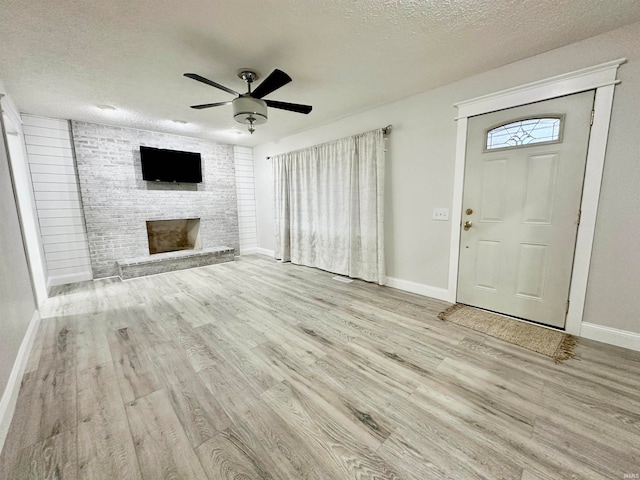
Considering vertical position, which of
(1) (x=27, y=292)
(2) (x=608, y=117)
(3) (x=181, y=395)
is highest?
(2) (x=608, y=117)

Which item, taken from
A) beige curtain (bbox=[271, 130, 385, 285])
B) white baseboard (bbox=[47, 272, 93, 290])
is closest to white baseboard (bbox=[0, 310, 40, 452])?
white baseboard (bbox=[47, 272, 93, 290])

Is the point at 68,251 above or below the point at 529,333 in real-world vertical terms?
above

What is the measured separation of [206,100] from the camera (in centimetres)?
318

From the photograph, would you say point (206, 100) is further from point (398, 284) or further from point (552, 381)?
point (552, 381)

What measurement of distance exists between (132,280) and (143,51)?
11.3ft

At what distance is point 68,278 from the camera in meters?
4.02

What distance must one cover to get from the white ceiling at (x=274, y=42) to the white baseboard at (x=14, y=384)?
2472mm

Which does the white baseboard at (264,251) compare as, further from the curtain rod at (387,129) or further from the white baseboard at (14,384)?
the white baseboard at (14,384)

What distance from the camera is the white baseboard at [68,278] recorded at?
12.7 feet

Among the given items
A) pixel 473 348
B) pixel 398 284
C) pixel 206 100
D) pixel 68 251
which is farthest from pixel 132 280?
pixel 473 348

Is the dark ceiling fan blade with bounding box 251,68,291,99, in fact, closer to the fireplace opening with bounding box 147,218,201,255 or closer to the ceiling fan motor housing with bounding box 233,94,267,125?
the ceiling fan motor housing with bounding box 233,94,267,125

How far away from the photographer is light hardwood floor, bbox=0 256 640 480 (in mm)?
1190

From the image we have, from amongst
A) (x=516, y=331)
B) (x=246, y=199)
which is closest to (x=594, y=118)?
(x=516, y=331)

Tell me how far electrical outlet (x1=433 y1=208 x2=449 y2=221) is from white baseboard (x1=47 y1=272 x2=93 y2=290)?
5.52 metres
